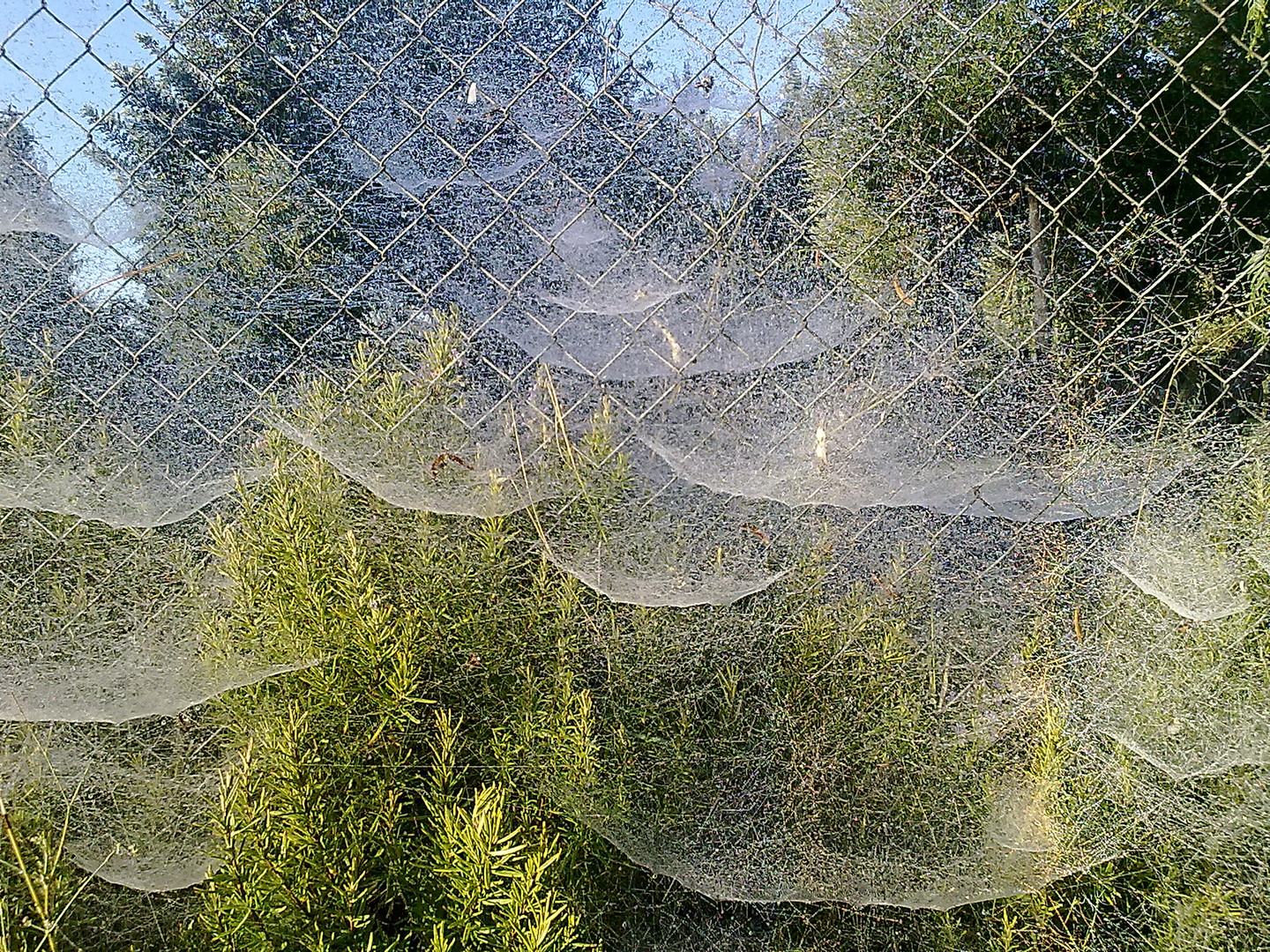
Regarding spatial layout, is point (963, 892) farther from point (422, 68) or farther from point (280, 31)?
point (280, 31)

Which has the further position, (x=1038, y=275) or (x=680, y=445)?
(x=1038, y=275)

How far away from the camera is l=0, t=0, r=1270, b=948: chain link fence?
145 centimetres


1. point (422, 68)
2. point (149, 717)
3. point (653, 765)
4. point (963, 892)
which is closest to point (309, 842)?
point (149, 717)

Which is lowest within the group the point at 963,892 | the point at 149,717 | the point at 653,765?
the point at 963,892

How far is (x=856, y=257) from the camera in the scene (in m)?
1.72

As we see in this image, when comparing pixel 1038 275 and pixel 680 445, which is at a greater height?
pixel 680 445

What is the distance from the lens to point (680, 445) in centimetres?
165

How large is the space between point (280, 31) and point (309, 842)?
1194mm

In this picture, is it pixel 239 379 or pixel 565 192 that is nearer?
pixel 239 379

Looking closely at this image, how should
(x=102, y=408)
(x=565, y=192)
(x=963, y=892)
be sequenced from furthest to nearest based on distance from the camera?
(x=565, y=192), (x=102, y=408), (x=963, y=892)

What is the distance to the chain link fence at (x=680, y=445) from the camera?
145 cm

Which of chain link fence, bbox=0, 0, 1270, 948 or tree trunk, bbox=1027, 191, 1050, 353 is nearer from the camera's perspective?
chain link fence, bbox=0, 0, 1270, 948

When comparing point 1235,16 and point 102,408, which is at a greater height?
point 102,408

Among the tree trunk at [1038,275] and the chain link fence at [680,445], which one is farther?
the tree trunk at [1038,275]
